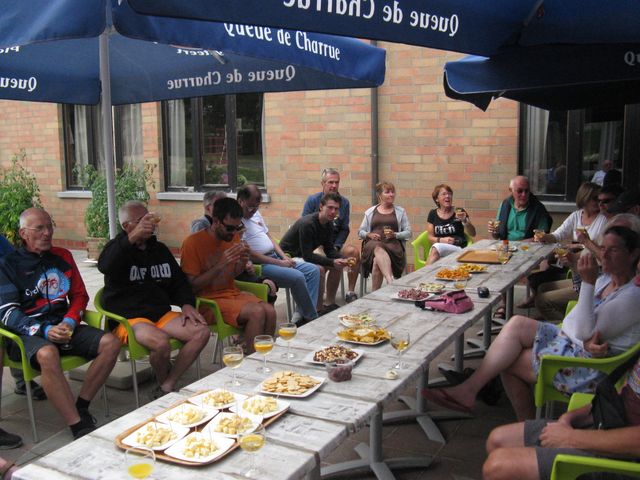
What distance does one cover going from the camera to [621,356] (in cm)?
291

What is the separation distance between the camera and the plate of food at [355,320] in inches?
124

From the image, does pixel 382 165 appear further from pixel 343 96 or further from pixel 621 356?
A: pixel 621 356

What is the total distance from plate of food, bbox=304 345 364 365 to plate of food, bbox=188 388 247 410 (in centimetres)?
45

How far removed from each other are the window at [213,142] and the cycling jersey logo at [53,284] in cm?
536

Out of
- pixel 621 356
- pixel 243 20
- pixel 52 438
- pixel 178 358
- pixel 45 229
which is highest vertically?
pixel 243 20

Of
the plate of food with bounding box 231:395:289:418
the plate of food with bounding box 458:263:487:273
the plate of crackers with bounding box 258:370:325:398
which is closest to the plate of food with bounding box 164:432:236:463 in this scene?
the plate of food with bounding box 231:395:289:418

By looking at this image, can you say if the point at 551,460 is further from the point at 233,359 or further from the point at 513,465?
the point at 233,359

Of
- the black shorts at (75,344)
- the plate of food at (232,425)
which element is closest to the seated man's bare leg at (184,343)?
the black shorts at (75,344)

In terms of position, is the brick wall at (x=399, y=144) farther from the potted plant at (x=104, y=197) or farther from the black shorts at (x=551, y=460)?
the black shorts at (x=551, y=460)

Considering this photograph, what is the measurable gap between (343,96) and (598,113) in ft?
10.3

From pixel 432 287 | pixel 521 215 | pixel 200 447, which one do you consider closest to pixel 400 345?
pixel 200 447

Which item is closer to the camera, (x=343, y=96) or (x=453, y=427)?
(x=453, y=427)

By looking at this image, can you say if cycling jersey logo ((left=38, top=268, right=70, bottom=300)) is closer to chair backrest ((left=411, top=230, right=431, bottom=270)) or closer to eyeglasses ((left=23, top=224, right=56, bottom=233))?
eyeglasses ((left=23, top=224, right=56, bottom=233))

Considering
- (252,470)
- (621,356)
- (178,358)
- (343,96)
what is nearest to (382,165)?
(343,96)
